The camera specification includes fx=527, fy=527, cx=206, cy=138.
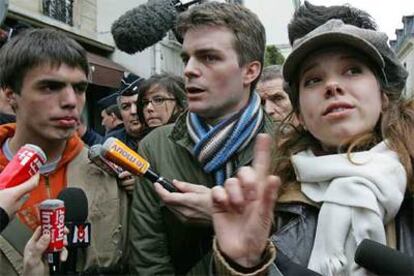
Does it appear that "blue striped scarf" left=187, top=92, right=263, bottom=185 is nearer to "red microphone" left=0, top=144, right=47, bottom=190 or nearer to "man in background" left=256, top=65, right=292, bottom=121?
"red microphone" left=0, top=144, right=47, bottom=190

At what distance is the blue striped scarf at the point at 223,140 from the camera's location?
74.2 inches

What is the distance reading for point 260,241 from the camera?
1.18 metres

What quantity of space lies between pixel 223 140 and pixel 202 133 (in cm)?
10

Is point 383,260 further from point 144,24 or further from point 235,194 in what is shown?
point 144,24

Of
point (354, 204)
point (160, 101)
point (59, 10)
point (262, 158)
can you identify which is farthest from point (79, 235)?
point (59, 10)

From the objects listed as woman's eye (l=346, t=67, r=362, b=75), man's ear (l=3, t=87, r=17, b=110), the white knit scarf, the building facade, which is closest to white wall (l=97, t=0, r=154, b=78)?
man's ear (l=3, t=87, r=17, b=110)

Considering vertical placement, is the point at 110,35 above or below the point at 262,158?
above

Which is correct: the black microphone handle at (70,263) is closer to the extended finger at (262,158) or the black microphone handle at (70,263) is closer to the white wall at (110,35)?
the extended finger at (262,158)

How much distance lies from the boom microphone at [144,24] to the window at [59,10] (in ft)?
27.2

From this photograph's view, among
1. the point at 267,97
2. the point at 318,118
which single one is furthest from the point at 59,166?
the point at 267,97

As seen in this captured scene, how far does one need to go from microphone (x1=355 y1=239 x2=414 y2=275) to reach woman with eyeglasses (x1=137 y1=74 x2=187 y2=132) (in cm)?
204

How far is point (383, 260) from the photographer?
3.80 feet

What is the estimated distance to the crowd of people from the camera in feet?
4.42

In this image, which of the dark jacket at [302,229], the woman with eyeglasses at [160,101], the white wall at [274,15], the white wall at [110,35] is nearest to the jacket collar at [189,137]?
the dark jacket at [302,229]
